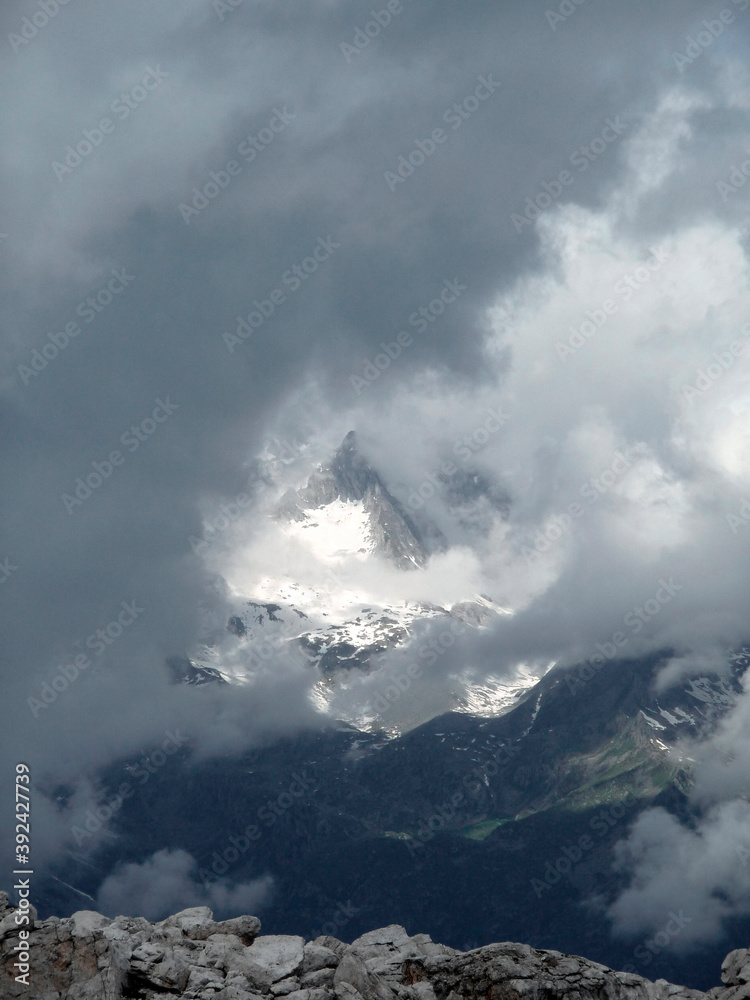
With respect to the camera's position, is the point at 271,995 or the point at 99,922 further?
the point at 99,922

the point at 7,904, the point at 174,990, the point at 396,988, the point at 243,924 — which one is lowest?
the point at 396,988

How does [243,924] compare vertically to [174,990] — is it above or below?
above

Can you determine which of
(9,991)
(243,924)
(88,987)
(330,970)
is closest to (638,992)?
(330,970)

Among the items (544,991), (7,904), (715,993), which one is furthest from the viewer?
(7,904)

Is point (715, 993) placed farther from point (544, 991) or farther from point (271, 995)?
point (271, 995)

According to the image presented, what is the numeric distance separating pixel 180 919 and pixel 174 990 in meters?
13.5

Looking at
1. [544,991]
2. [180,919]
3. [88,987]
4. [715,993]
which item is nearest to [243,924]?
[180,919]

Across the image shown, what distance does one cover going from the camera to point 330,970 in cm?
6228

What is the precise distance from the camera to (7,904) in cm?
7106

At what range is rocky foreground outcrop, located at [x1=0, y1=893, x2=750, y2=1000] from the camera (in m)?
60.2

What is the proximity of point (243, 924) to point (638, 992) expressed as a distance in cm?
2646

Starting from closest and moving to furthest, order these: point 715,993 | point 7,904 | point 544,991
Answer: point 544,991
point 715,993
point 7,904

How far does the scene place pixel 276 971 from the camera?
205 ft

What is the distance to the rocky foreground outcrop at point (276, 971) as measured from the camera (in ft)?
198
